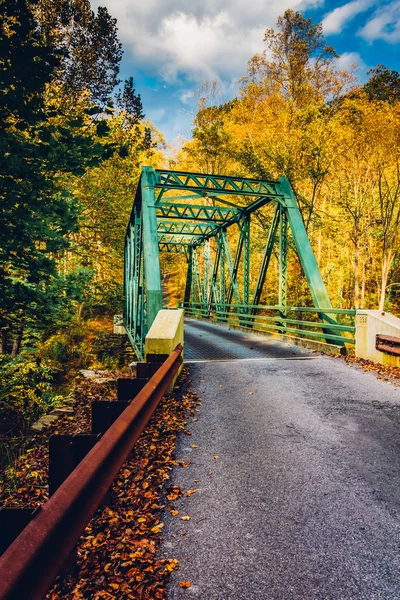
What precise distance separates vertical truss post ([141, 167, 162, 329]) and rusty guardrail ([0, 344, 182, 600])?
497 centimetres

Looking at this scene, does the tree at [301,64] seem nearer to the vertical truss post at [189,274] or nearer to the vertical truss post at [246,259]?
the vertical truss post at [246,259]

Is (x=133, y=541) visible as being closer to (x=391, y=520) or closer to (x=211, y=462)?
(x=211, y=462)

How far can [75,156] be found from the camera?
10.3 feet

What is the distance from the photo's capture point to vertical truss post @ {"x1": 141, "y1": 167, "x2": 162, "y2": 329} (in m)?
7.23

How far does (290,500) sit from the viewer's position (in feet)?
8.22

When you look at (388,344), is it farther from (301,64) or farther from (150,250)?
(301,64)

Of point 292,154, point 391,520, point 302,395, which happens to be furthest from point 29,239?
point 292,154

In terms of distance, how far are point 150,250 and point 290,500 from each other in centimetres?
627

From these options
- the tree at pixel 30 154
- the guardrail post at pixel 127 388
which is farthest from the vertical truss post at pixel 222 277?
the tree at pixel 30 154

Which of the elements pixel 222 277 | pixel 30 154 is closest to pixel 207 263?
pixel 222 277

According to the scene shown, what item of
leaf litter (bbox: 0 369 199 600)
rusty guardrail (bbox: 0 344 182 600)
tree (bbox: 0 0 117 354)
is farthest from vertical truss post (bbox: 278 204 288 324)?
rusty guardrail (bbox: 0 344 182 600)

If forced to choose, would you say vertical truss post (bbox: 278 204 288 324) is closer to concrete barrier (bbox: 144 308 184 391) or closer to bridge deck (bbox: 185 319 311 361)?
bridge deck (bbox: 185 319 311 361)

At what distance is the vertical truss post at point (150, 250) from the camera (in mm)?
7230

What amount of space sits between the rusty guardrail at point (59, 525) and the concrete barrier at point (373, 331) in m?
5.87
